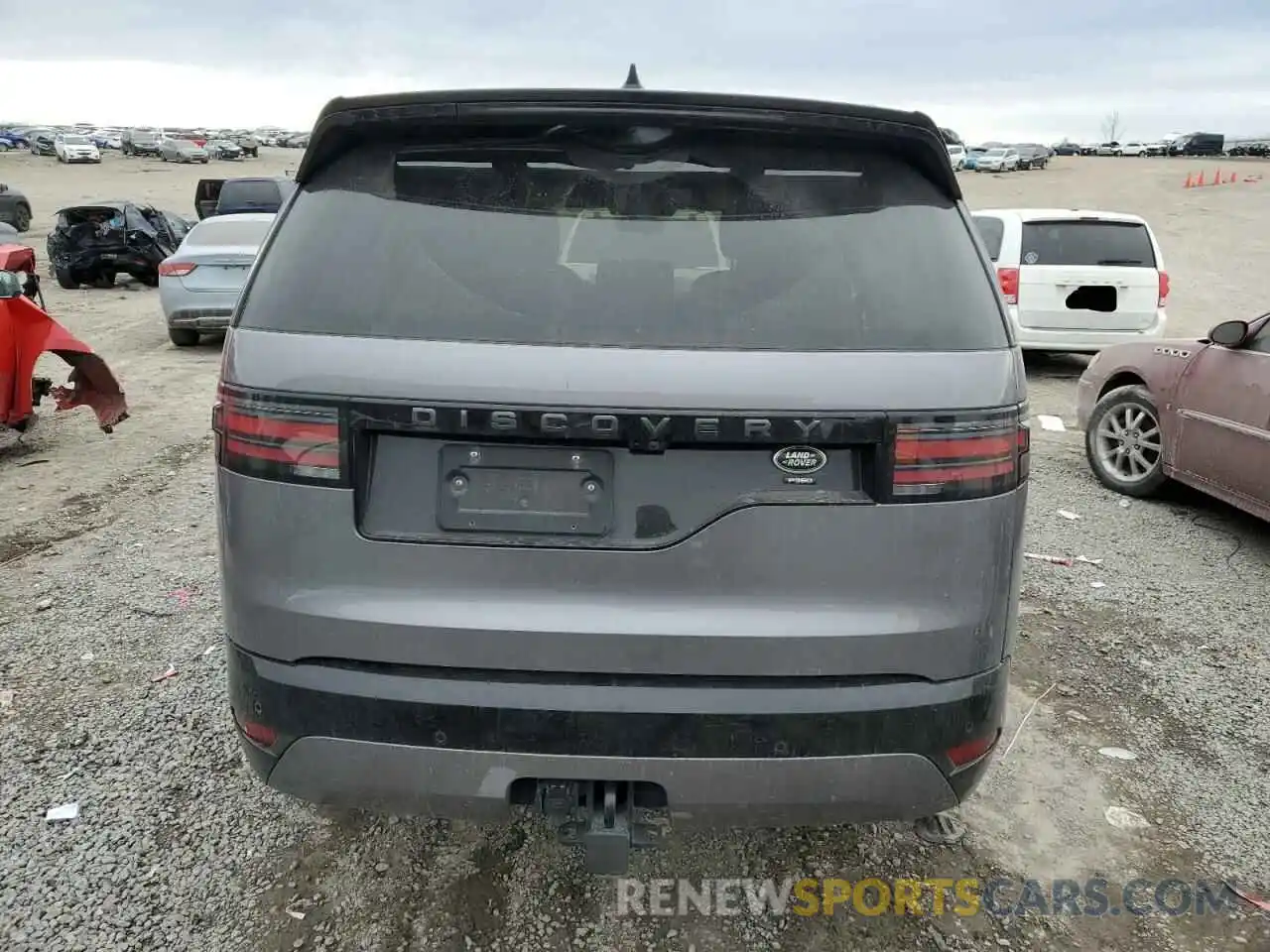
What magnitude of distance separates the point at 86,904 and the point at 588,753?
1576 mm

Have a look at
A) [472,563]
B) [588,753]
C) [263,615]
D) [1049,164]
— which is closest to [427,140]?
[472,563]

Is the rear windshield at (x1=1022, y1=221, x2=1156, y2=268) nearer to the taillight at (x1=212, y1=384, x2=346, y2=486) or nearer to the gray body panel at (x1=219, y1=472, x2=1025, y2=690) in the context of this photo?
the gray body panel at (x1=219, y1=472, x2=1025, y2=690)

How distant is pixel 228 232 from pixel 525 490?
11.8m

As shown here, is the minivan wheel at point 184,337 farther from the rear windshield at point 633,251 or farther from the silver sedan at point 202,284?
the rear windshield at point 633,251

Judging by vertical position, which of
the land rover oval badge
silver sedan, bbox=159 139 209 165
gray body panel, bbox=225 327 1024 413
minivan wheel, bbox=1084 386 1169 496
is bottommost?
minivan wheel, bbox=1084 386 1169 496

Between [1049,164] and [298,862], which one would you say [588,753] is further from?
[1049,164]

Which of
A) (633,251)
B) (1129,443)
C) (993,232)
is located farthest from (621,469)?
(993,232)

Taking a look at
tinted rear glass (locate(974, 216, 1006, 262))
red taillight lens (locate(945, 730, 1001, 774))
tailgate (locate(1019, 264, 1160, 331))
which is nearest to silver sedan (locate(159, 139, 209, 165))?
tinted rear glass (locate(974, 216, 1006, 262))

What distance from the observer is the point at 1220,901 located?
8.91ft

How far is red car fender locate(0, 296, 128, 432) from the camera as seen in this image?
6.65 meters

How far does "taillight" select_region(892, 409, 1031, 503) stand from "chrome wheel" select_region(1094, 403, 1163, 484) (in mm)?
4830

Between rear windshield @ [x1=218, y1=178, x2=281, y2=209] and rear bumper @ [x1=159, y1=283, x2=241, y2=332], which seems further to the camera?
rear windshield @ [x1=218, y1=178, x2=281, y2=209]

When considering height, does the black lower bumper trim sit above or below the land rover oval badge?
below

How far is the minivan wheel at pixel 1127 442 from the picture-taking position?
20.7 ft
